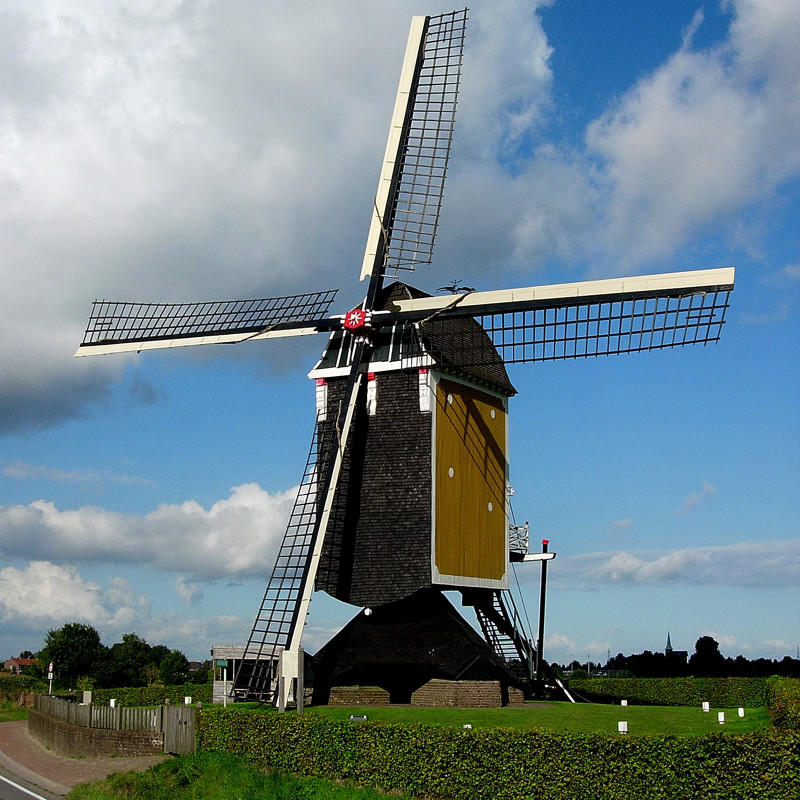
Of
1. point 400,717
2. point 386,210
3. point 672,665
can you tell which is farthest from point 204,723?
point 672,665

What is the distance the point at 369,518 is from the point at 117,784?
346 inches

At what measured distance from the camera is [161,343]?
29328mm

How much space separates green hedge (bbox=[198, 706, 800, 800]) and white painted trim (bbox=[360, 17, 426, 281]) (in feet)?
42.6

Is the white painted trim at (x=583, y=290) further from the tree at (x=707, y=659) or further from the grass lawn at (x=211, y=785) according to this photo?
the tree at (x=707, y=659)

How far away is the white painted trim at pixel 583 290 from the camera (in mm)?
24031

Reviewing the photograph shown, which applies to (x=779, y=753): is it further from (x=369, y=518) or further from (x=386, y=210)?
(x=386, y=210)

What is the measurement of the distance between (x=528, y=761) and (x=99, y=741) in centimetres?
1397

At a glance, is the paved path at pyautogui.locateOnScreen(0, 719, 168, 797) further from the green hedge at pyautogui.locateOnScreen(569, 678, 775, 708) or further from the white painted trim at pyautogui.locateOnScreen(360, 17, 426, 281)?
the green hedge at pyautogui.locateOnScreen(569, 678, 775, 708)

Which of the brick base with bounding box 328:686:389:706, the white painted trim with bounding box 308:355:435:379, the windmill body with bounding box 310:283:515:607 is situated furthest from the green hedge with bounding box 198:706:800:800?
the white painted trim with bounding box 308:355:435:379

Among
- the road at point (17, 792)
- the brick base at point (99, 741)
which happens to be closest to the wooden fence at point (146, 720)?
the brick base at point (99, 741)

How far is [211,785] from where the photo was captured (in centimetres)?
1931

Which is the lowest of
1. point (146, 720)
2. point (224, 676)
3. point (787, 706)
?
point (146, 720)

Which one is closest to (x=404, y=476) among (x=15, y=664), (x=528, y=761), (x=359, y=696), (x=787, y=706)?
(x=359, y=696)

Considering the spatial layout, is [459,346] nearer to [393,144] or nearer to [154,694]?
[393,144]
